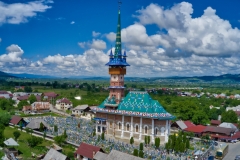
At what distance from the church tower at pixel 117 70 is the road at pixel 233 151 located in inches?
810

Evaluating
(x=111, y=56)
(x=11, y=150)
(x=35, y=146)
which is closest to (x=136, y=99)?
(x=111, y=56)

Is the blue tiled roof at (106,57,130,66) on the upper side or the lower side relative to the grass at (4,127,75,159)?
upper

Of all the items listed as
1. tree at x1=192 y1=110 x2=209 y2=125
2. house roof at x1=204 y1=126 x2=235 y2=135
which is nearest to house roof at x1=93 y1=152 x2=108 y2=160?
house roof at x1=204 y1=126 x2=235 y2=135

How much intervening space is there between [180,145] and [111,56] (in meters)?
23.0

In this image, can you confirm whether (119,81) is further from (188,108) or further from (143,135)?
(188,108)

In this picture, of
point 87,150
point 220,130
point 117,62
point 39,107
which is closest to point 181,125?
point 220,130

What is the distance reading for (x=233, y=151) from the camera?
42.6m

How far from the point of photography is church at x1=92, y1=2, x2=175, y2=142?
44.2 meters

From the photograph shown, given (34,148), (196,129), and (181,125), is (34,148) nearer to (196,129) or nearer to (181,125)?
(181,125)

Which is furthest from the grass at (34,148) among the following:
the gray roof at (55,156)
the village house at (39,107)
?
the village house at (39,107)

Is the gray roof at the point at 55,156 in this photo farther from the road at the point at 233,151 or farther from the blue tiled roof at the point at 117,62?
the blue tiled roof at the point at 117,62

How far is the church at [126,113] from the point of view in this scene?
44.2 m

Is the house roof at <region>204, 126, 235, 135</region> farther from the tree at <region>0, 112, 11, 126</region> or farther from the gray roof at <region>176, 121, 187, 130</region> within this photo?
the tree at <region>0, 112, 11, 126</region>

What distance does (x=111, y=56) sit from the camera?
53469mm
